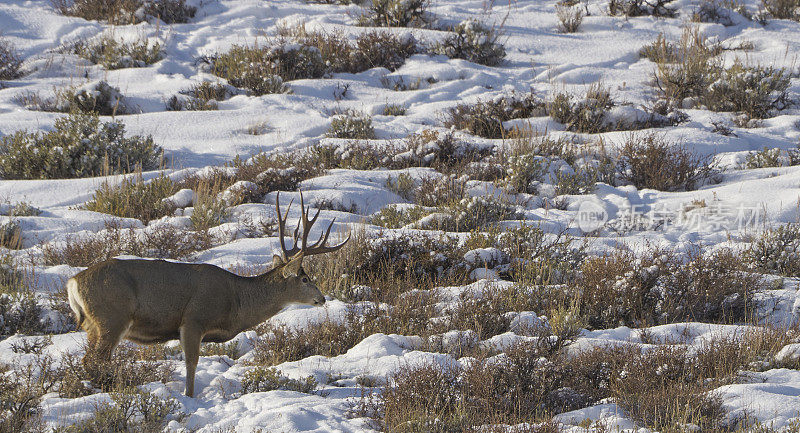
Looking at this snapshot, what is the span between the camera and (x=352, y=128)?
1091 cm

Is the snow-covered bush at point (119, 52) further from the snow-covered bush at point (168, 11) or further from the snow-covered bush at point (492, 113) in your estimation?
the snow-covered bush at point (492, 113)

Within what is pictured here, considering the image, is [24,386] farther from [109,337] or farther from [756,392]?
[756,392]

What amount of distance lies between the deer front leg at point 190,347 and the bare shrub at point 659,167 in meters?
6.76

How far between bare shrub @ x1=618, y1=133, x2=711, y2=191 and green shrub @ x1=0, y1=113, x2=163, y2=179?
6.42 meters

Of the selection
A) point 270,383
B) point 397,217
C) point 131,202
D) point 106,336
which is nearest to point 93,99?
point 131,202

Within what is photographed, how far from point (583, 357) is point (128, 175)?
633 centimetres

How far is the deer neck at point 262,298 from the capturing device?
493cm

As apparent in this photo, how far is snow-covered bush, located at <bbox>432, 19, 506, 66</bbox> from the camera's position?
44.9 feet

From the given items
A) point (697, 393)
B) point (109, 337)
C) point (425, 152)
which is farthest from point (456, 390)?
point (425, 152)

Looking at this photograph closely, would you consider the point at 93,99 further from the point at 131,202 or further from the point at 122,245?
the point at 122,245

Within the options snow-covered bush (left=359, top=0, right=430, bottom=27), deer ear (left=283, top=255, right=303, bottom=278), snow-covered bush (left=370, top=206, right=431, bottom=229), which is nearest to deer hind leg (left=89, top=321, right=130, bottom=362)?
deer ear (left=283, top=255, right=303, bottom=278)

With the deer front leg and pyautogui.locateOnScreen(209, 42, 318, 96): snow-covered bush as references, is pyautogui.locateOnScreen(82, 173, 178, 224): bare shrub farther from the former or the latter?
pyautogui.locateOnScreen(209, 42, 318, 96): snow-covered bush

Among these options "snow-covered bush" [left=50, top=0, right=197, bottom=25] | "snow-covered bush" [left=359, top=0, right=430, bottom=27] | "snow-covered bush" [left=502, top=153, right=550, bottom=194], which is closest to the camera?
"snow-covered bush" [left=502, top=153, right=550, bottom=194]

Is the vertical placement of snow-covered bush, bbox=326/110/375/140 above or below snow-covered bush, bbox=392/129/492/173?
above
